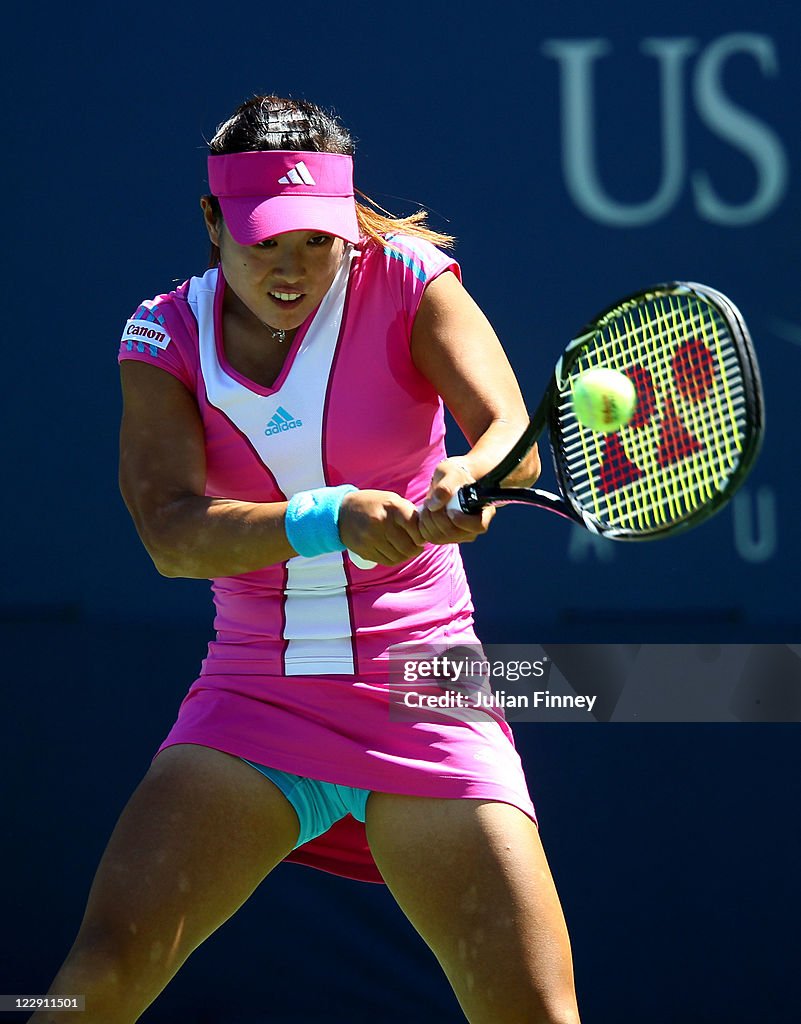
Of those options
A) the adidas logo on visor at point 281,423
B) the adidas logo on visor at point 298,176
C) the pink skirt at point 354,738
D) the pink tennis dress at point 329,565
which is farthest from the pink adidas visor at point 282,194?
the pink skirt at point 354,738

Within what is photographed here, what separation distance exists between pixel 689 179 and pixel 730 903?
5.38 feet

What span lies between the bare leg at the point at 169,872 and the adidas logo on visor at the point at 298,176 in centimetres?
84

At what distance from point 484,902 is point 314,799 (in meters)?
0.34

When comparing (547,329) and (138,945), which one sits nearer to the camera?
(138,945)

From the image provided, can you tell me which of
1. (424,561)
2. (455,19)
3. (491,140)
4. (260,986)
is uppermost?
(455,19)

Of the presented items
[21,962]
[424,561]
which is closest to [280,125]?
[424,561]

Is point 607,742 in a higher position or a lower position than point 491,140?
lower

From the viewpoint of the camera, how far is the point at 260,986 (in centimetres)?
369

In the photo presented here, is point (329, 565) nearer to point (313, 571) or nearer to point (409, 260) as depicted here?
point (313, 571)

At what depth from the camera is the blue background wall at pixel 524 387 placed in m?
3.53

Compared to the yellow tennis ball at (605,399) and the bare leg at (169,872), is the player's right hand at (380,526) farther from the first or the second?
the bare leg at (169,872)

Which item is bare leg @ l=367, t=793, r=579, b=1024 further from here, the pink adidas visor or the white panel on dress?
the pink adidas visor

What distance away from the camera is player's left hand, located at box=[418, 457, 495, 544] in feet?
6.82

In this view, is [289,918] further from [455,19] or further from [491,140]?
[455,19]
